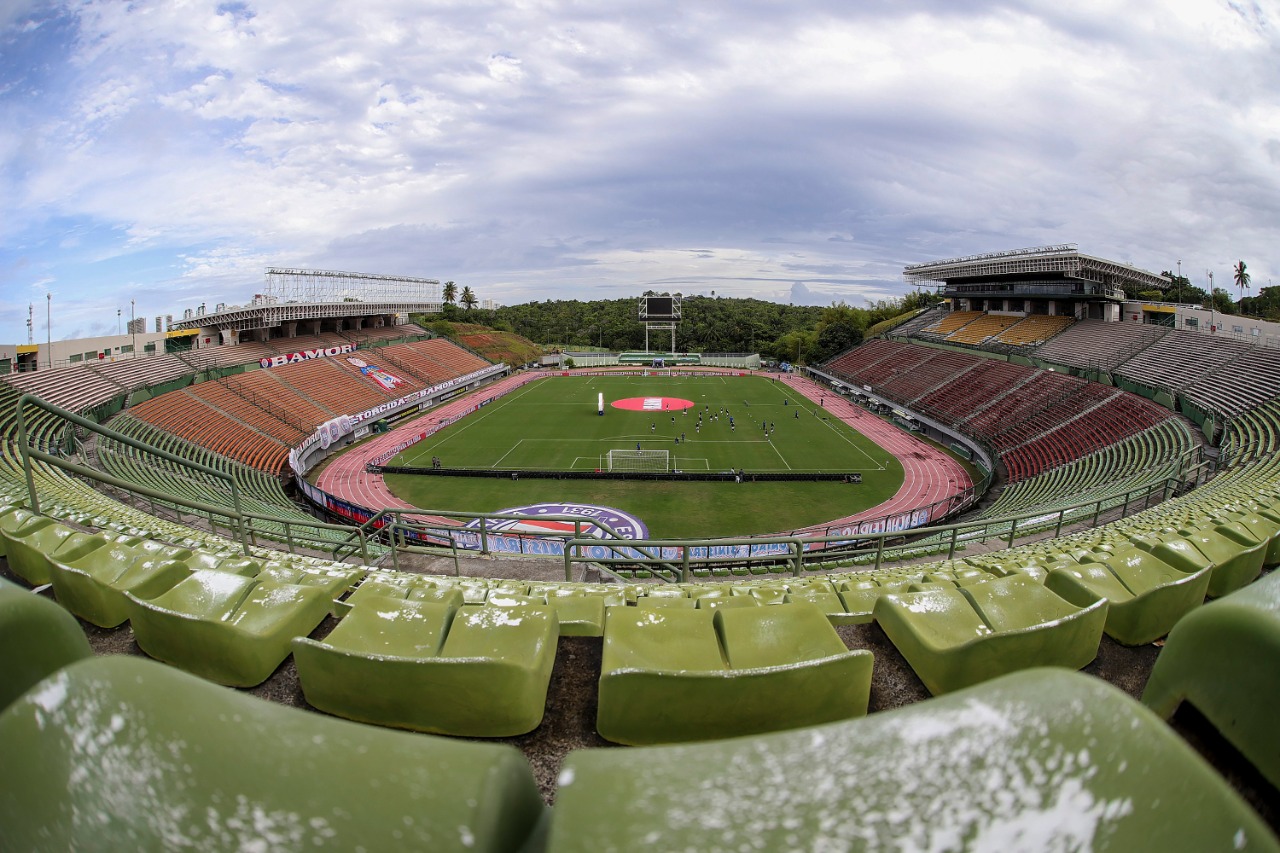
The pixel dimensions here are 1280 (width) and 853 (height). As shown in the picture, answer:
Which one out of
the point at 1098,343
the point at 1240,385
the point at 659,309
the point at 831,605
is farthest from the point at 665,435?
the point at 659,309

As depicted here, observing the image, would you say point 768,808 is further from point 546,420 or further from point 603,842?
point 546,420

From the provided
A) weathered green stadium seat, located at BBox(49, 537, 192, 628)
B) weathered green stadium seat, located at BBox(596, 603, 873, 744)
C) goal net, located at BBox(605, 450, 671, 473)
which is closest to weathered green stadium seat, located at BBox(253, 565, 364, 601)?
weathered green stadium seat, located at BBox(49, 537, 192, 628)

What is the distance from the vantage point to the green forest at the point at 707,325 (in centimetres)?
8362

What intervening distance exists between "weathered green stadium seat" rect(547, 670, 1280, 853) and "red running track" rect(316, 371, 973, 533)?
20042 mm

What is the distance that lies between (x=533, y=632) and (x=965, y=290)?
71.1 metres

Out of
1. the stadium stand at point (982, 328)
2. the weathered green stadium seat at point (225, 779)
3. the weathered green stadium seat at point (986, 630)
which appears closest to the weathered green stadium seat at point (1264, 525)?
the weathered green stadium seat at point (986, 630)

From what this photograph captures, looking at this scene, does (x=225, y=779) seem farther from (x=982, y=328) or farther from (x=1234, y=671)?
(x=982, y=328)

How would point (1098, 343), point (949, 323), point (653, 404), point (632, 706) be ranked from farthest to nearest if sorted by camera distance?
point (949, 323) < point (653, 404) < point (1098, 343) < point (632, 706)

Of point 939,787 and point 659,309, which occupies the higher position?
point 659,309

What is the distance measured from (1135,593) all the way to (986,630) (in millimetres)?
1592

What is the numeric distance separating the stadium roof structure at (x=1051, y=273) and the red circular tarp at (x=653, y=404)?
31575mm

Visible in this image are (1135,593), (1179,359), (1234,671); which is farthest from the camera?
(1179,359)

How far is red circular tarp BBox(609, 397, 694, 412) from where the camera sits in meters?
52.3

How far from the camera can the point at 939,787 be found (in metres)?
1.21
